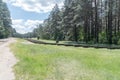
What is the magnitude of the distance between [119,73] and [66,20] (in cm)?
6498

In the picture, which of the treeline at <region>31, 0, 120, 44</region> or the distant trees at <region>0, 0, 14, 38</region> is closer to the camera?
the treeline at <region>31, 0, 120, 44</region>

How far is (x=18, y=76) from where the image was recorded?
13.2 metres

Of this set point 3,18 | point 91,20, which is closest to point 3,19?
point 3,18

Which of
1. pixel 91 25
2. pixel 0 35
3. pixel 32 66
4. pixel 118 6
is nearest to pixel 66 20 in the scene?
pixel 91 25

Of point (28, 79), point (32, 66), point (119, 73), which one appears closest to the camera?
point (28, 79)

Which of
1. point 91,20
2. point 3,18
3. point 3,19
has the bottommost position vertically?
point 91,20

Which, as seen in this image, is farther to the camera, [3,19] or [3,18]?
[3,19]

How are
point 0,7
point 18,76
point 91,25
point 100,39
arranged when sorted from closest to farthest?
point 18,76 → point 100,39 → point 91,25 → point 0,7

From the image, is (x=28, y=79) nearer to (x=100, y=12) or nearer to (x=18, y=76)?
(x=18, y=76)

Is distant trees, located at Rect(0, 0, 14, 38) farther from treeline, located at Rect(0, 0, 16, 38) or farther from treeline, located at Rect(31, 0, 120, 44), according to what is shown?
treeline, located at Rect(31, 0, 120, 44)

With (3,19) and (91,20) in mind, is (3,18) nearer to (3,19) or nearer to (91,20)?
(3,19)

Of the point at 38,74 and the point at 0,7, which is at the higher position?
the point at 0,7

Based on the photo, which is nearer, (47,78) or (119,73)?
(47,78)

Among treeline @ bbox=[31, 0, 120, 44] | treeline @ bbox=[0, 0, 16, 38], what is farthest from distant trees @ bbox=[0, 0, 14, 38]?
treeline @ bbox=[31, 0, 120, 44]
